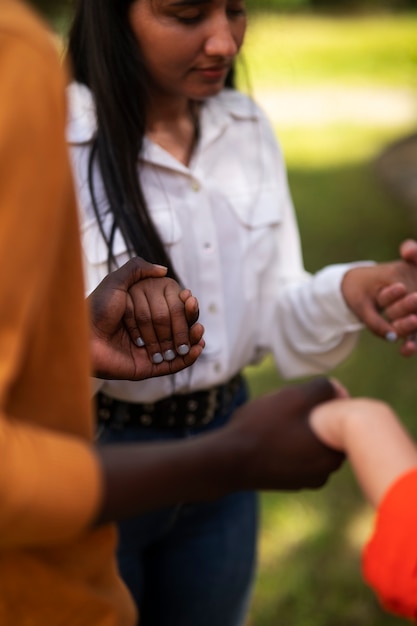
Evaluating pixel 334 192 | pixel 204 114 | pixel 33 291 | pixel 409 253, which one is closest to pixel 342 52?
pixel 334 192

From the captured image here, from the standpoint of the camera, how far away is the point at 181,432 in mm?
1795

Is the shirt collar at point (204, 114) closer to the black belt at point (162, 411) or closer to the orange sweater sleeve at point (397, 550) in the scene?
Result: the black belt at point (162, 411)

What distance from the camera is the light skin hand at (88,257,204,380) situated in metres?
1.39

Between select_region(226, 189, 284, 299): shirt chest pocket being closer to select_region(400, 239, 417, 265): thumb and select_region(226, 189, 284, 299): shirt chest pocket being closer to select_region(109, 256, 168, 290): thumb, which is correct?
select_region(400, 239, 417, 265): thumb

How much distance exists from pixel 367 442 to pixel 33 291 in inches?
18.8

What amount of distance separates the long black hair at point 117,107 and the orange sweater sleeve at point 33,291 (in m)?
0.66

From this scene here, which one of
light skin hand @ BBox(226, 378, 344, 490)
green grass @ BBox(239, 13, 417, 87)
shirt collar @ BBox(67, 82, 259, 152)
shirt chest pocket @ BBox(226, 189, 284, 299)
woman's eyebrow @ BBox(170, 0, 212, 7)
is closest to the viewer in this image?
light skin hand @ BBox(226, 378, 344, 490)

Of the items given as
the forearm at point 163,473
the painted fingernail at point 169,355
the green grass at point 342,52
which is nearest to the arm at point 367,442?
the forearm at point 163,473

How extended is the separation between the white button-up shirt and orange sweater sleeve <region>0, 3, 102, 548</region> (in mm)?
660

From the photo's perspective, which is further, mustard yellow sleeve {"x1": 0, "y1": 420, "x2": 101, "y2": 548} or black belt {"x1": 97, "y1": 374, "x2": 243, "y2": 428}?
black belt {"x1": 97, "y1": 374, "x2": 243, "y2": 428}

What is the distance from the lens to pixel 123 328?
144 cm

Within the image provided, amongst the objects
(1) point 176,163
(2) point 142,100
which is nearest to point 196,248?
(1) point 176,163

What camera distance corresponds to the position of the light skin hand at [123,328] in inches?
54.9

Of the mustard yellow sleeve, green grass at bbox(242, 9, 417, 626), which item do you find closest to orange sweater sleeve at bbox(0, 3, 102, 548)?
the mustard yellow sleeve
